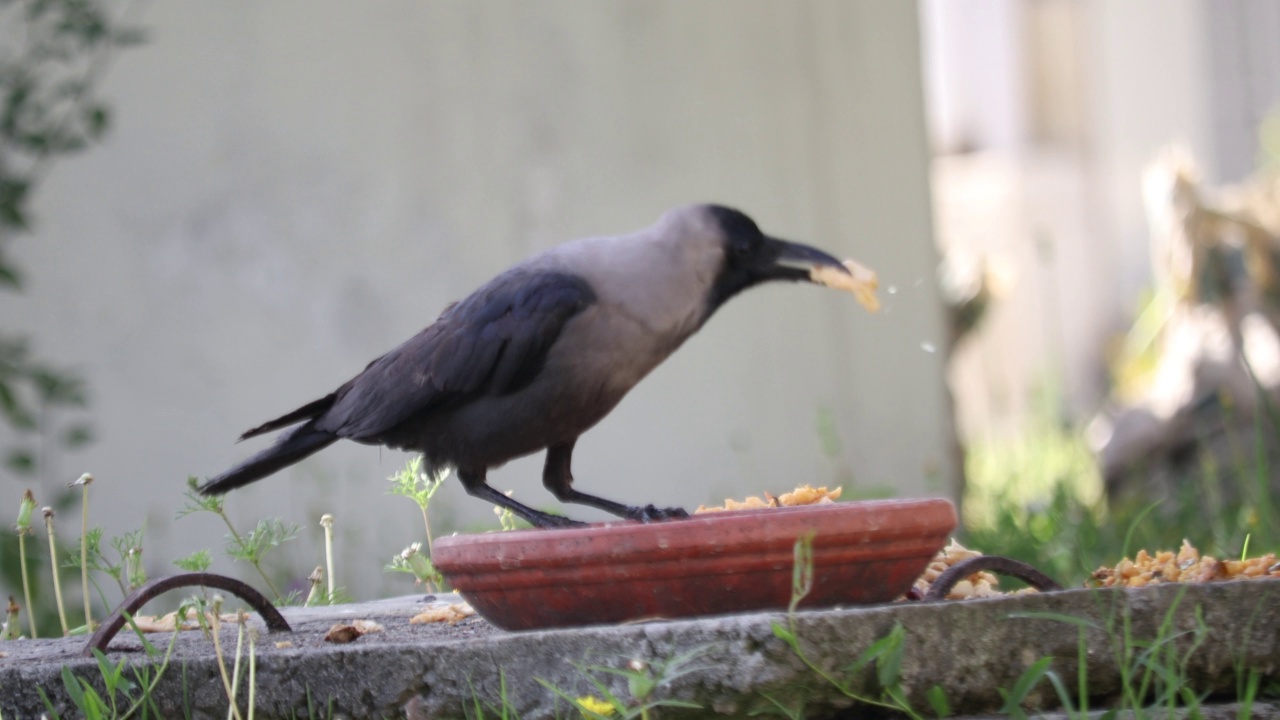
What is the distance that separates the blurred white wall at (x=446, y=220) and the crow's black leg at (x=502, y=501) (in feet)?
8.47

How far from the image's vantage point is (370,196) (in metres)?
6.19

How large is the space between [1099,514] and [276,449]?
3.73 m

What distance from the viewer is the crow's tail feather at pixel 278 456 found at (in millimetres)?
3273

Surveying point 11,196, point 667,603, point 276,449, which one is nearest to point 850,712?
point 667,603

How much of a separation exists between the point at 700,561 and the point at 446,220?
4.24m

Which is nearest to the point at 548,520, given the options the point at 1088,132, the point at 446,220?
the point at 446,220

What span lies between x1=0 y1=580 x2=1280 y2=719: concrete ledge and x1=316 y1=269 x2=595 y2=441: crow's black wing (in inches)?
34.6

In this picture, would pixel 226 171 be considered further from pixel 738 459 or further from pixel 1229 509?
pixel 1229 509

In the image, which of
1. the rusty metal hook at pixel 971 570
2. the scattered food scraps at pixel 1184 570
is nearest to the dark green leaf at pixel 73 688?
the rusty metal hook at pixel 971 570

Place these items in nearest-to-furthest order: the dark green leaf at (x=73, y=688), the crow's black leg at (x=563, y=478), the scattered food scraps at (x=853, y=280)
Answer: the dark green leaf at (x=73, y=688), the scattered food scraps at (x=853, y=280), the crow's black leg at (x=563, y=478)

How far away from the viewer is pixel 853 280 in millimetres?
2922

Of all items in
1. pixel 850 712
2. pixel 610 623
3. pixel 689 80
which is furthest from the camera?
pixel 689 80

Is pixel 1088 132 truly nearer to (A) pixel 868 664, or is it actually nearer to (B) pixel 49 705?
(A) pixel 868 664

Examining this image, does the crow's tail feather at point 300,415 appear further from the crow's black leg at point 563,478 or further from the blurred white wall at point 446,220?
the blurred white wall at point 446,220
